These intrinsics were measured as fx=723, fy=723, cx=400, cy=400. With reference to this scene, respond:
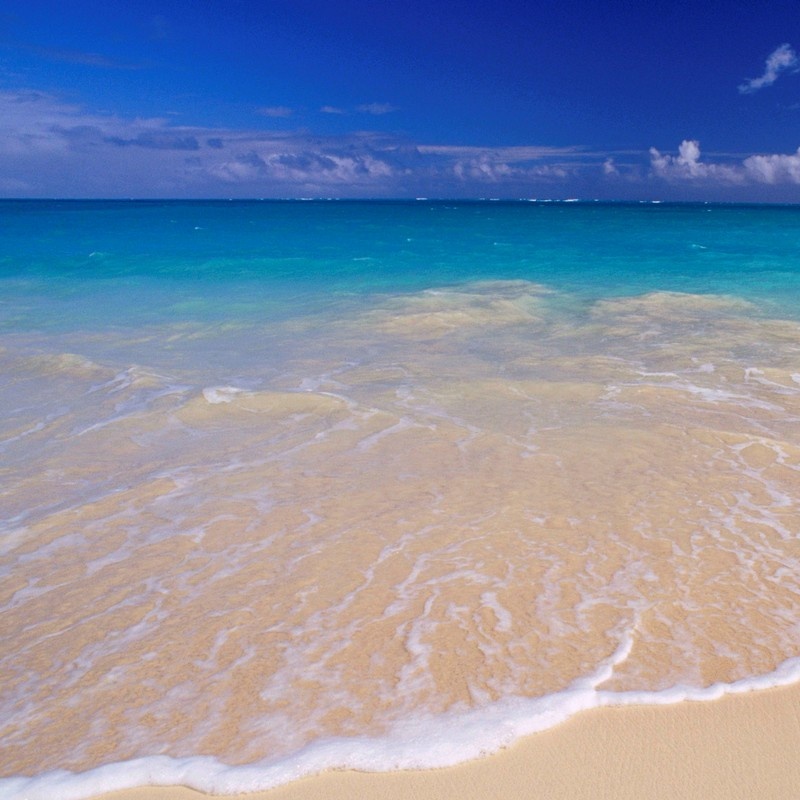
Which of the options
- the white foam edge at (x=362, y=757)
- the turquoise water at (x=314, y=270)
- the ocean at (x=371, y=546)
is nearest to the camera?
the white foam edge at (x=362, y=757)

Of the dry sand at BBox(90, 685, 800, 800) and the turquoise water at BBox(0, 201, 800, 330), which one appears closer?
the dry sand at BBox(90, 685, 800, 800)

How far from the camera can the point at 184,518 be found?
19.5 ft

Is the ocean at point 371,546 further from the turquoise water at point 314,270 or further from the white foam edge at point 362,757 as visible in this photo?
the turquoise water at point 314,270

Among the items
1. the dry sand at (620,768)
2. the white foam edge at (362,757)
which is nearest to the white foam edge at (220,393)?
the white foam edge at (362,757)

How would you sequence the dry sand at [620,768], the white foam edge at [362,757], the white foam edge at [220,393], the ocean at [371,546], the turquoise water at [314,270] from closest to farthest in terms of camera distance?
the dry sand at [620,768] < the white foam edge at [362,757] < the ocean at [371,546] < the white foam edge at [220,393] < the turquoise water at [314,270]

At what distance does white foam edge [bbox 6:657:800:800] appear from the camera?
3.19 m

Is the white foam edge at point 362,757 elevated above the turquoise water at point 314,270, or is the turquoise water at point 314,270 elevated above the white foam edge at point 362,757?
the white foam edge at point 362,757

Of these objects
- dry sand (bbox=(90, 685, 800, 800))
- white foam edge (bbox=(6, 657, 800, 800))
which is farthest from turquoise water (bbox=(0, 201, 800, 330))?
dry sand (bbox=(90, 685, 800, 800))

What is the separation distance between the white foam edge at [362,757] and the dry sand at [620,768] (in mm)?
47

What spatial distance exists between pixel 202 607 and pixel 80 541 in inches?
61.6

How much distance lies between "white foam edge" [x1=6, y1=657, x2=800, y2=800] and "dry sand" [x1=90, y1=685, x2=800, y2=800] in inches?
1.9

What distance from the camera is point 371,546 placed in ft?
17.6

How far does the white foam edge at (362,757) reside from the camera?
3189 millimetres

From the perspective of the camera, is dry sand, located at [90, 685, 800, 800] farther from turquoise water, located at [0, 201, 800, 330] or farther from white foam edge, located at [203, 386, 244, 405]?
turquoise water, located at [0, 201, 800, 330]
